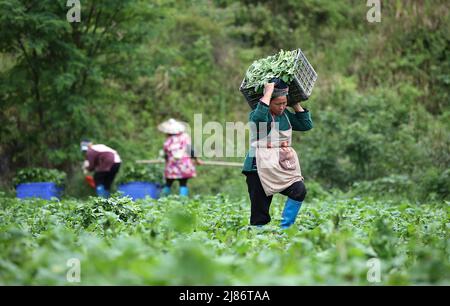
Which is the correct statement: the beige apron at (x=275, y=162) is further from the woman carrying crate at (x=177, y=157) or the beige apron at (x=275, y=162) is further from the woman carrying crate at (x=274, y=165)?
the woman carrying crate at (x=177, y=157)

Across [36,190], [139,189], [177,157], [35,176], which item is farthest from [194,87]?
[36,190]

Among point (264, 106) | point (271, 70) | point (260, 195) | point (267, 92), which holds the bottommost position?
point (260, 195)

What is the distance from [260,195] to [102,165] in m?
7.71

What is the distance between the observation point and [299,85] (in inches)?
280

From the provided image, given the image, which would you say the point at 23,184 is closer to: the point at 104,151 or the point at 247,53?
the point at 104,151

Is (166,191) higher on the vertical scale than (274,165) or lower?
lower

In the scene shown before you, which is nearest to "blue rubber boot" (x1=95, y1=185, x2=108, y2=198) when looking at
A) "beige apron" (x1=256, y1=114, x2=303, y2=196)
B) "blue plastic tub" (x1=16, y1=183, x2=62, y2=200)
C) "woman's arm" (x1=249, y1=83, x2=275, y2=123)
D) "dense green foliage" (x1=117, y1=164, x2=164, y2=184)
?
"dense green foliage" (x1=117, y1=164, x2=164, y2=184)

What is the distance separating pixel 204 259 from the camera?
11.8 ft

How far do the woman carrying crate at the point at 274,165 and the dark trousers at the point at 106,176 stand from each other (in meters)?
7.66

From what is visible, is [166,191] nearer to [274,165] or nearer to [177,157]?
[177,157]

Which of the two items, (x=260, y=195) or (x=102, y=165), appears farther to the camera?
(x=102, y=165)

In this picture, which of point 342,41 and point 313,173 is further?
point 342,41

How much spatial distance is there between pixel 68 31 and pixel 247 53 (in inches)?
326

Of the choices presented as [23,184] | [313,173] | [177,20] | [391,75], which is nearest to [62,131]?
[23,184]
